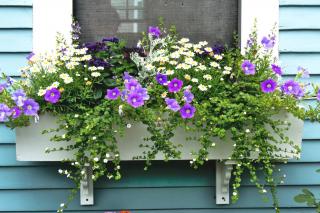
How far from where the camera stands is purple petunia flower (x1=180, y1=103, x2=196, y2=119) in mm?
2328

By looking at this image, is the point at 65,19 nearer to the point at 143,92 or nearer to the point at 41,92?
the point at 41,92

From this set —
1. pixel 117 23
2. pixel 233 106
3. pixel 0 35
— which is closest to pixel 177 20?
pixel 117 23

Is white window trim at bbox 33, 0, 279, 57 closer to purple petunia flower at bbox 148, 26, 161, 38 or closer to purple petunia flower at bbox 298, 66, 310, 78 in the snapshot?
purple petunia flower at bbox 298, 66, 310, 78

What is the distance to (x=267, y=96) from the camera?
2.42 m

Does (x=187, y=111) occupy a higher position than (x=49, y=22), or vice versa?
(x=49, y=22)

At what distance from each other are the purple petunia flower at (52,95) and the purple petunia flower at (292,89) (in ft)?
3.33

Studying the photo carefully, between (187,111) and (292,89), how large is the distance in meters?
0.49

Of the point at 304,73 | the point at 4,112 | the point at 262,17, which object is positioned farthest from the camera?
the point at 262,17

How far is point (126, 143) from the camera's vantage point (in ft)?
8.04

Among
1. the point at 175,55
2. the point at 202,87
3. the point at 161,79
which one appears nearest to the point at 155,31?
the point at 175,55

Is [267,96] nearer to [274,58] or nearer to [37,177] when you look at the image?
[274,58]

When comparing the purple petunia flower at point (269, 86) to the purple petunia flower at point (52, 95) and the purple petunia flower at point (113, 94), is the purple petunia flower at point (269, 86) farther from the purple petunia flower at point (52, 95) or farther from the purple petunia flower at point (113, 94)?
the purple petunia flower at point (52, 95)

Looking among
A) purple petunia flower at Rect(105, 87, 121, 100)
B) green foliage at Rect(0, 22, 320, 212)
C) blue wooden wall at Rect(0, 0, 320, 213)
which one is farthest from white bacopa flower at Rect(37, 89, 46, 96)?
blue wooden wall at Rect(0, 0, 320, 213)

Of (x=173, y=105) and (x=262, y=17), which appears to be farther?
(x=262, y=17)
